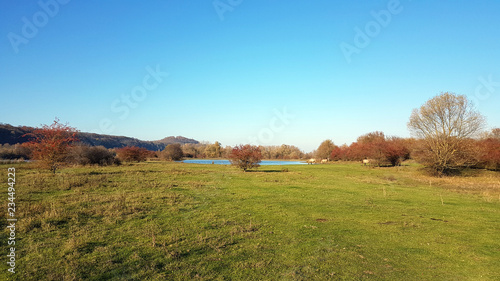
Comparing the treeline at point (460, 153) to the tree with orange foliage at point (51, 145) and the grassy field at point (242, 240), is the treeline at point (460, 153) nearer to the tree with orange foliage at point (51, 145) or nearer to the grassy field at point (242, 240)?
the grassy field at point (242, 240)

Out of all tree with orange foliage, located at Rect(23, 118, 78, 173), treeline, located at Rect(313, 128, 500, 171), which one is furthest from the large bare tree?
tree with orange foliage, located at Rect(23, 118, 78, 173)

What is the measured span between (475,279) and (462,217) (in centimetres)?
832

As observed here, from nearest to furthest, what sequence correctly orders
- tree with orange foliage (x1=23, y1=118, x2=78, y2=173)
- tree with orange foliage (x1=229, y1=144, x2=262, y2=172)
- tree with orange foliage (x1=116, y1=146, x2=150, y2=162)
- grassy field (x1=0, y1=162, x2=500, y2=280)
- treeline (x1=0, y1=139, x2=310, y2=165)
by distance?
grassy field (x1=0, y1=162, x2=500, y2=280) → tree with orange foliage (x1=23, y1=118, x2=78, y2=173) → treeline (x1=0, y1=139, x2=310, y2=165) → tree with orange foliage (x1=229, y1=144, x2=262, y2=172) → tree with orange foliage (x1=116, y1=146, x2=150, y2=162)

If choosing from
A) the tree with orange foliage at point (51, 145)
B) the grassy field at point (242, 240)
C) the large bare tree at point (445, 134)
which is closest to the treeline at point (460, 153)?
the large bare tree at point (445, 134)

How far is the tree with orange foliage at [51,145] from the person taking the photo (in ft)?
83.3

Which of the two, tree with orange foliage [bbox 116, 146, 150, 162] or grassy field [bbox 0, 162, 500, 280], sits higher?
tree with orange foliage [bbox 116, 146, 150, 162]

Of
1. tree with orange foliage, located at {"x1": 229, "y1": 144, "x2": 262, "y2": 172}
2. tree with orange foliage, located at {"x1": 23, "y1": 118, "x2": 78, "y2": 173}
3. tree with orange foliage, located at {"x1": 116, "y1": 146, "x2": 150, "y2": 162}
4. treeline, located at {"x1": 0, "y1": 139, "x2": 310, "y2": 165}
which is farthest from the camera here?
tree with orange foliage, located at {"x1": 116, "y1": 146, "x2": 150, "y2": 162}

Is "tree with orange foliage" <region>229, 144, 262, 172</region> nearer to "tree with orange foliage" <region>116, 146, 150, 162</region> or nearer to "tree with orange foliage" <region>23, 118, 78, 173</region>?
"tree with orange foliage" <region>23, 118, 78, 173</region>

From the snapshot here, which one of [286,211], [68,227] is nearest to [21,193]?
[68,227]

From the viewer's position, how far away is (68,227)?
9.41 m

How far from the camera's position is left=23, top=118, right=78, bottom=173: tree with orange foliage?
25.4 m

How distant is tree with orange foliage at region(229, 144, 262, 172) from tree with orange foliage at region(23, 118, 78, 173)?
871 inches

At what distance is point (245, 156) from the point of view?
136 ft

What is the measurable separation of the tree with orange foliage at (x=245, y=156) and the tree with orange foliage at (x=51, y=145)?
22115mm
